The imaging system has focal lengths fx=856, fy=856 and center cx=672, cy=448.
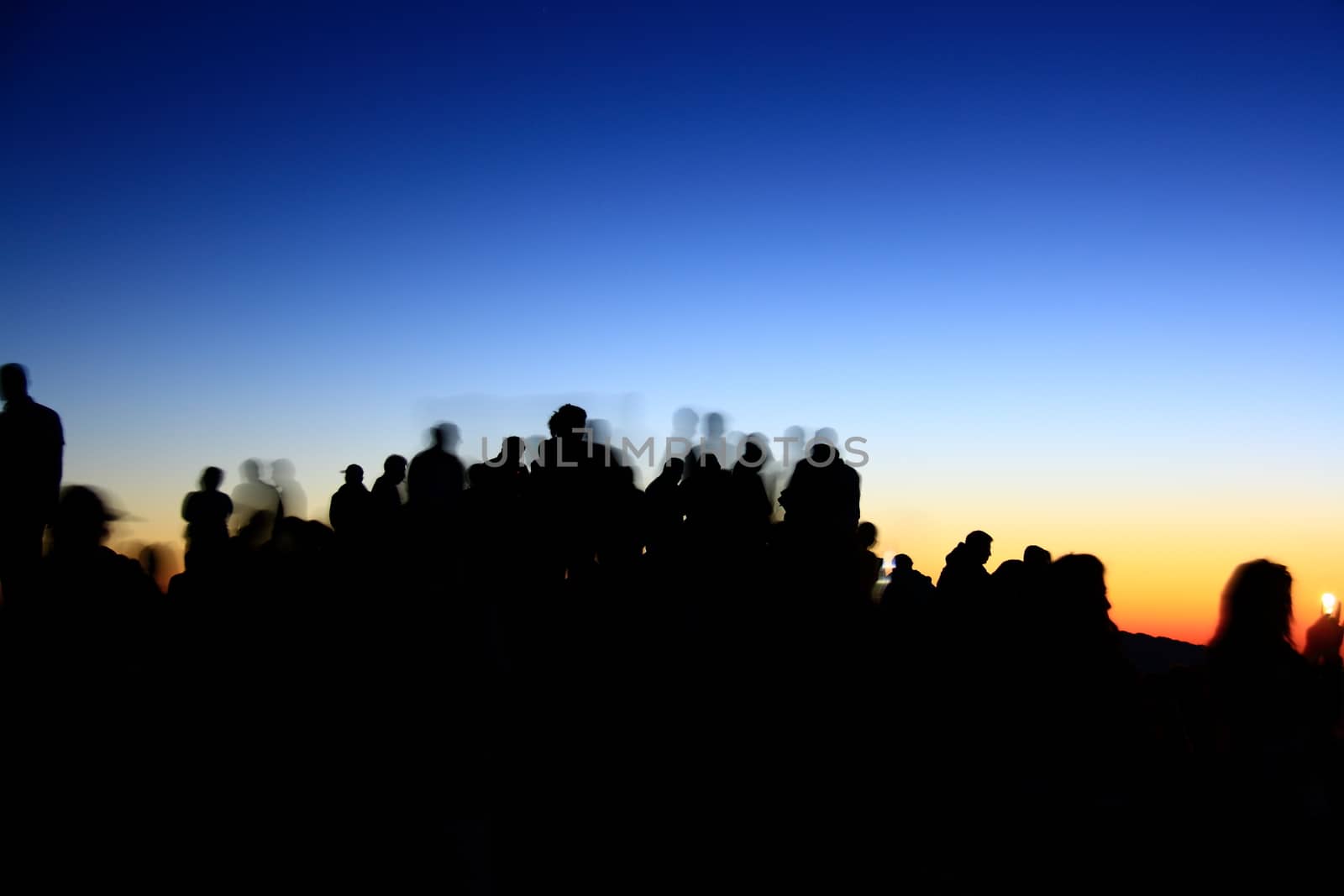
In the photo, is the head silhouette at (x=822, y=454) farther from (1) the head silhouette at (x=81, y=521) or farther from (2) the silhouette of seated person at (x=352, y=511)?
(1) the head silhouette at (x=81, y=521)

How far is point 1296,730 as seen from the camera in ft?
14.9

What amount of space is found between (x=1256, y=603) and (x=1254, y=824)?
118 cm

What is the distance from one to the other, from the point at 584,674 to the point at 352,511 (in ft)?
12.4

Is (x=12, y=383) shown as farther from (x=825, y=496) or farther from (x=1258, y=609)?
(x=1258, y=609)

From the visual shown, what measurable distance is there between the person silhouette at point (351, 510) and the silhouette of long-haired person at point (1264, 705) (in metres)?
7.84

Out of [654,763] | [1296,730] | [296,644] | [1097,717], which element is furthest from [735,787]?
[296,644]

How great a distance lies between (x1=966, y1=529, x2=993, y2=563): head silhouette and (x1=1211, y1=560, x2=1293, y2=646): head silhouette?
3716 millimetres

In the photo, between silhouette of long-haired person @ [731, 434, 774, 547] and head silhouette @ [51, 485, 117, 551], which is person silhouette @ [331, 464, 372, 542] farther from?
silhouette of long-haired person @ [731, 434, 774, 547]

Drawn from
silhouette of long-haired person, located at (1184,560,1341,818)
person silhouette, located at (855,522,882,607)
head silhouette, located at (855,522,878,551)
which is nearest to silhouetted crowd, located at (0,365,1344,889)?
silhouette of long-haired person, located at (1184,560,1341,818)

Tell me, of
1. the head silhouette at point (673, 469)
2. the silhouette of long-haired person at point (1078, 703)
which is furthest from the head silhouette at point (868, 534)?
the silhouette of long-haired person at point (1078, 703)

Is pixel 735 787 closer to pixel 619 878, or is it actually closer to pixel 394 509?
pixel 619 878

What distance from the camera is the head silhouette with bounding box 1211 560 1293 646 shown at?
478 centimetres

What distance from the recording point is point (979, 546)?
869 cm

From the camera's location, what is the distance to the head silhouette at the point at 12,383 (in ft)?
23.4
